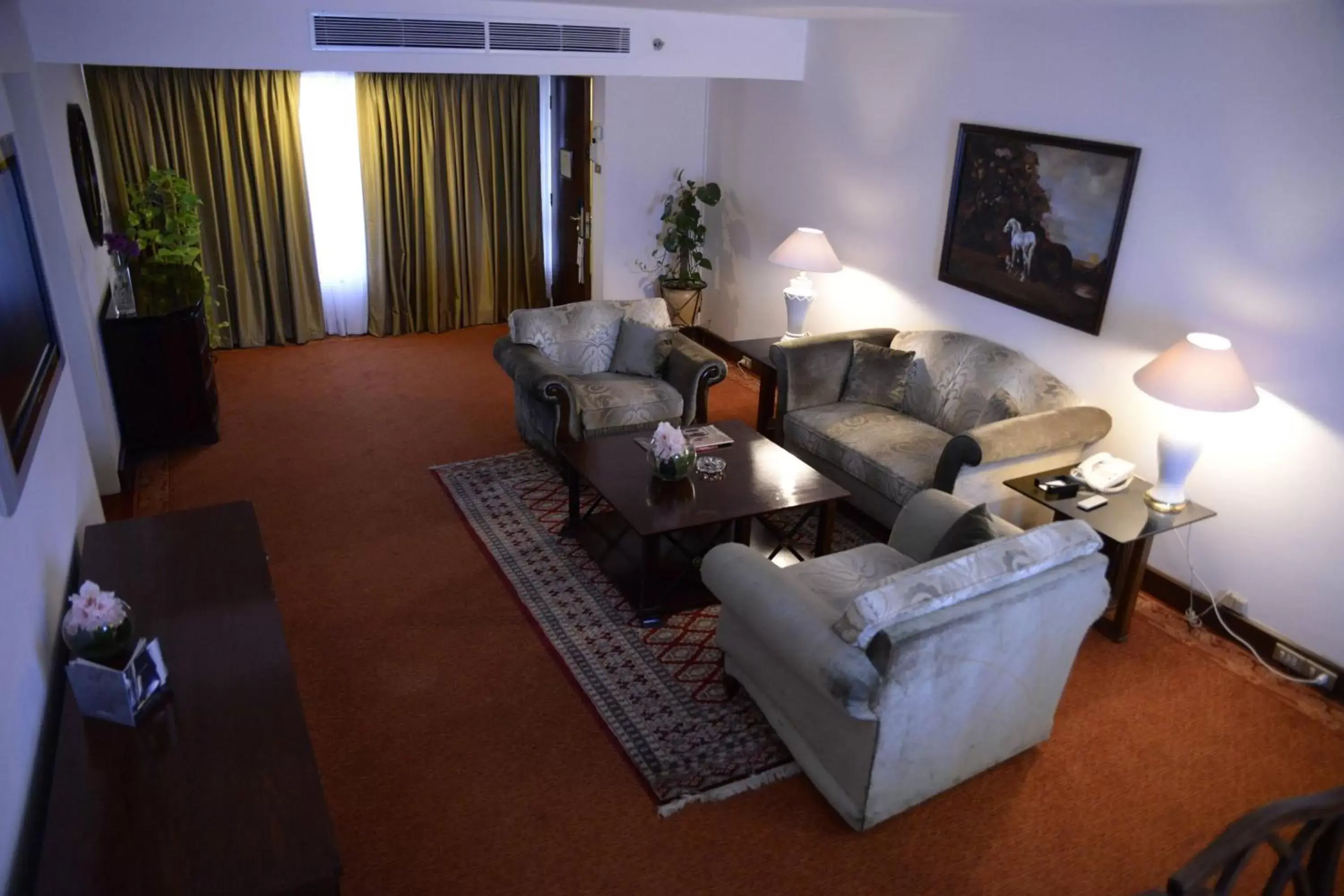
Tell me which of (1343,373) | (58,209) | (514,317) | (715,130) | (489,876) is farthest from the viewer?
(715,130)

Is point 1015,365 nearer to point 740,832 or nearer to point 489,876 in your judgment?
point 740,832

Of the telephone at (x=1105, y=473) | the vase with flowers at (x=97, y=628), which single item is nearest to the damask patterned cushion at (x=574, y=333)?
the telephone at (x=1105, y=473)

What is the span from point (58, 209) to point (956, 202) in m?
4.16

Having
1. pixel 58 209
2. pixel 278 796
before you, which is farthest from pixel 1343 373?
pixel 58 209

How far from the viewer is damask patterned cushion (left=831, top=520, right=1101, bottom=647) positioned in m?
2.47

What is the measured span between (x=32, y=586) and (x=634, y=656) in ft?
A: 6.45

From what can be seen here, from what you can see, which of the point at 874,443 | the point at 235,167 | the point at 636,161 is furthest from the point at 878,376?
the point at 235,167

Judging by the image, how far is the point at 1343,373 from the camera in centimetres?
334

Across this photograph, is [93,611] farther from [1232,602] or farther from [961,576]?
[1232,602]

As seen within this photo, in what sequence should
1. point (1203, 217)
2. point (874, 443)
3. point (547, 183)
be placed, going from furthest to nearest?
point (547, 183), point (874, 443), point (1203, 217)

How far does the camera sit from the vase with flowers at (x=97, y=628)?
2.17 m


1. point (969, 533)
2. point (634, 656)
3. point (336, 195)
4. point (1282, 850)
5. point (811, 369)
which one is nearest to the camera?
point (1282, 850)

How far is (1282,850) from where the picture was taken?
1.32m

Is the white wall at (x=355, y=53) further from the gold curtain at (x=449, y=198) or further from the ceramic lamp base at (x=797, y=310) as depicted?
the gold curtain at (x=449, y=198)
